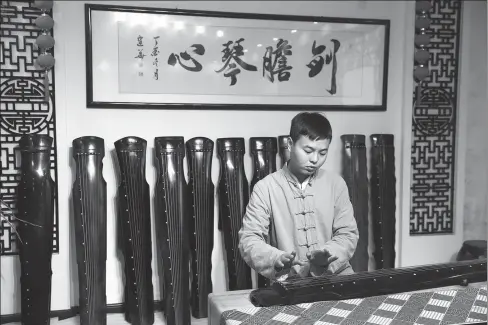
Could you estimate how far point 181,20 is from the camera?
3.10 metres

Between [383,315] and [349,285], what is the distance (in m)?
0.19

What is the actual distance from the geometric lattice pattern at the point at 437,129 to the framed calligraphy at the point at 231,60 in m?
0.33

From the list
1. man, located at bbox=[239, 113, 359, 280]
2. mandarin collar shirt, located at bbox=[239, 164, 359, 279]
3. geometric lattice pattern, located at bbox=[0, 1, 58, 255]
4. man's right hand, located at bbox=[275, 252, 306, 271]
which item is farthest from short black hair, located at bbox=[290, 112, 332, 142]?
geometric lattice pattern, located at bbox=[0, 1, 58, 255]

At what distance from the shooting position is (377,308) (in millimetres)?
1536

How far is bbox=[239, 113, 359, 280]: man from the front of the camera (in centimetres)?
199

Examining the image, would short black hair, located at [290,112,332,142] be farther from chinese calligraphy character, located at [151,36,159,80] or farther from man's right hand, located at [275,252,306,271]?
chinese calligraphy character, located at [151,36,159,80]

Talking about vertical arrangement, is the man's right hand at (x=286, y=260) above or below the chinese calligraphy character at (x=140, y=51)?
below

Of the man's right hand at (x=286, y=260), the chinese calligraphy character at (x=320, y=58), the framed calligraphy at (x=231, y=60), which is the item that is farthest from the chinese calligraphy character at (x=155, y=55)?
the man's right hand at (x=286, y=260)

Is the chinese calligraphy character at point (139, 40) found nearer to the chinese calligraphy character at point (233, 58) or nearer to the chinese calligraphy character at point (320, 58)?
the chinese calligraphy character at point (233, 58)

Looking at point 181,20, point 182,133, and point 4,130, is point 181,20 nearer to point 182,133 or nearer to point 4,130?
point 182,133

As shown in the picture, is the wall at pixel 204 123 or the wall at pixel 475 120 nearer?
the wall at pixel 204 123

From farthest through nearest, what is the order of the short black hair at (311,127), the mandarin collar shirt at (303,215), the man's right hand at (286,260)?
the mandarin collar shirt at (303,215), the short black hair at (311,127), the man's right hand at (286,260)

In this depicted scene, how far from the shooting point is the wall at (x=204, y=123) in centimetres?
300

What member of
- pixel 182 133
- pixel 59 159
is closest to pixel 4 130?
pixel 59 159
